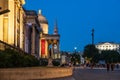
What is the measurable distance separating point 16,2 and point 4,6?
60.1m

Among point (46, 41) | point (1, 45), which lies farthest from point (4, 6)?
point (46, 41)

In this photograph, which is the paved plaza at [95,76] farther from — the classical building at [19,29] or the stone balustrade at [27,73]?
the classical building at [19,29]

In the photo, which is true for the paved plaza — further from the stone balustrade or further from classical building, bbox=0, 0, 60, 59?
classical building, bbox=0, 0, 60, 59

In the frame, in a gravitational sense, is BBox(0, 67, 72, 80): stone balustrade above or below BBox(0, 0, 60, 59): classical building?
below

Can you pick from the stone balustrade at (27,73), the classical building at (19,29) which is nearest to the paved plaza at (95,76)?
the stone balustrade at (27,73)

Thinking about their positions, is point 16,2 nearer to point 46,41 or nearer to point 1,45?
point 1,45

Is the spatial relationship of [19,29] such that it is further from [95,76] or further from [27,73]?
[27,73]

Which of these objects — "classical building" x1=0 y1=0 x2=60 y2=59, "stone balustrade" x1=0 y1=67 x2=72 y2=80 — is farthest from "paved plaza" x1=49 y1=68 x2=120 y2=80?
"classical building" x1=0 y1=0 x2=60 y2=59

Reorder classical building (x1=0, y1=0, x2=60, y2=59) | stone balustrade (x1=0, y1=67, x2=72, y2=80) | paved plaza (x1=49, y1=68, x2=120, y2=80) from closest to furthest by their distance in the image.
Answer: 1. stone balustrade (x1=0, y1=67, x2=72, y2=80)
2. paved plaza (x1=49, y1=68, x2=120, y2=80)
3. classical building (x1=0, y1=0, x2=60, y2=59)

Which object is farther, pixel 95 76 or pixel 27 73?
pixel 95 76

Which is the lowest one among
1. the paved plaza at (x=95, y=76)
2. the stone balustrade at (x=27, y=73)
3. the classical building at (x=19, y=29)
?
the paved plaza at (x=95, y=76)

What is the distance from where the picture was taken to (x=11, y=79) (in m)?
24.0

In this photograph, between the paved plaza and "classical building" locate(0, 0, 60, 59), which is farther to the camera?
"classical building" locate(0, 0, 60, 59)

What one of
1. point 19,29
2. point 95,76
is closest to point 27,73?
point 95,76
